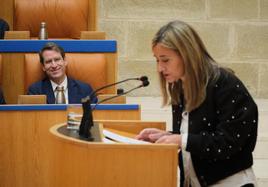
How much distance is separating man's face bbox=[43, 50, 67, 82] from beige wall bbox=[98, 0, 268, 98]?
0.99 m

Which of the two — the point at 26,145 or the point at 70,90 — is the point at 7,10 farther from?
the point at 26,145

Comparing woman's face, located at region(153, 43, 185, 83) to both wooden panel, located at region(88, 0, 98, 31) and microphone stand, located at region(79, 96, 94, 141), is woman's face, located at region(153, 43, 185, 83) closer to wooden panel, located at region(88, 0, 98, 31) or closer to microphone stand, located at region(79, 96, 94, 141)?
microphone stand, located at region(79, 96, 94, 141)

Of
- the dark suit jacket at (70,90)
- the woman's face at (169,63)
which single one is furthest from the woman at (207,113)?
the dark suit jacket at (70,90)

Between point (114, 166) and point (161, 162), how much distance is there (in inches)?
3.1

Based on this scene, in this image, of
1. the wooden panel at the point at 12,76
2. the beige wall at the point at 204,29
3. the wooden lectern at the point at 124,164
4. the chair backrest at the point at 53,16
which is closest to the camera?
the wooden lectern at the point at 124,164

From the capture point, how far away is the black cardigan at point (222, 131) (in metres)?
1.04

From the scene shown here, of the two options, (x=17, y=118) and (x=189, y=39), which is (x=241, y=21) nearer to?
(x=17, y=118)

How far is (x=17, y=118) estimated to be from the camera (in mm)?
1744

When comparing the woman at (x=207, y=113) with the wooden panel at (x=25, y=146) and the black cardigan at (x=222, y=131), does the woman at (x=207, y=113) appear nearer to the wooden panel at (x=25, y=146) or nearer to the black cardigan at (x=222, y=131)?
the black cardigan at (x=222, y=131)

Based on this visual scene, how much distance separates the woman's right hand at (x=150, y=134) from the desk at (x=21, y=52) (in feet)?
3.47

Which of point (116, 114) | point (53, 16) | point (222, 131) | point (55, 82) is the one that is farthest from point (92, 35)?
point (222, 131)

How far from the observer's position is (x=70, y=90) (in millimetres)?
2125

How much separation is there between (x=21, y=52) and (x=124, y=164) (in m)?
1.27

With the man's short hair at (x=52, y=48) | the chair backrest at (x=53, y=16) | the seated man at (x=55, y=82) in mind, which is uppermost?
the chair backrest at (x=53, y=16)
